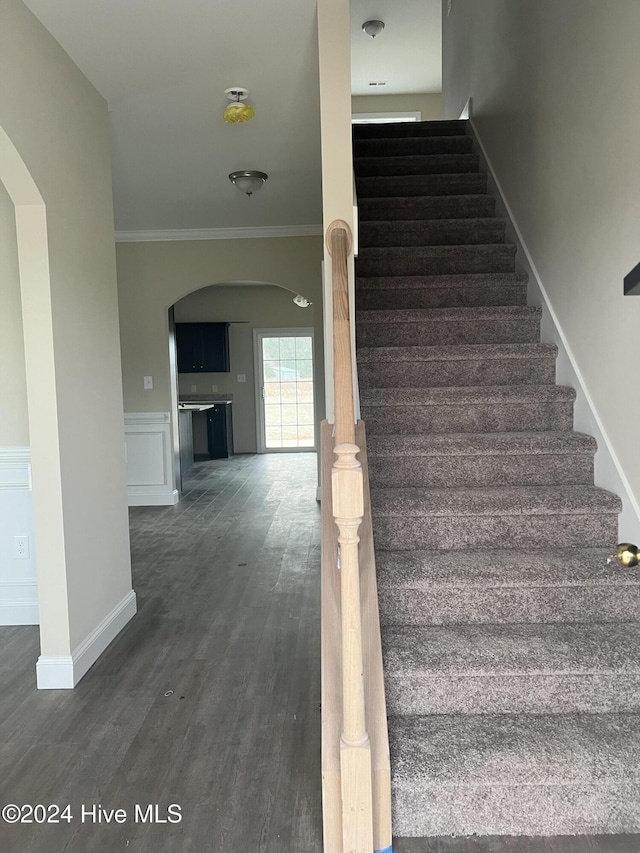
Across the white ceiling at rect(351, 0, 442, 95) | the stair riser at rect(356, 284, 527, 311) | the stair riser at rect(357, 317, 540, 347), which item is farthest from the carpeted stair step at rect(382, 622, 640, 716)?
the white ceiling at rect(351, 0, 442, 95)

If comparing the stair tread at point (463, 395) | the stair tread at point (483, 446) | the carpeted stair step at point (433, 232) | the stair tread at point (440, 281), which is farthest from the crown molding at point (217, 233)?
the stair tread at point (483, 446)

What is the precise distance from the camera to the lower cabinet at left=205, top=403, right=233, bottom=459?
9047mm

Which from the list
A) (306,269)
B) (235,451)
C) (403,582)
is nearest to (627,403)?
(403,582)

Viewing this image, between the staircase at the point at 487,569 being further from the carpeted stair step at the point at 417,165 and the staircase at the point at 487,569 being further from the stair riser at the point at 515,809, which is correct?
the carpeted stair step at the point at 417,165

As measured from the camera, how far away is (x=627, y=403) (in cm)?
235

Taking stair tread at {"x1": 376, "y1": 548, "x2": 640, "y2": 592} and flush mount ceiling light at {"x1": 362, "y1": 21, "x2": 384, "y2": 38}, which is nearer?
stair tread at {"x1": 376, "y1": 548, "x2": 640, "y2": 592}

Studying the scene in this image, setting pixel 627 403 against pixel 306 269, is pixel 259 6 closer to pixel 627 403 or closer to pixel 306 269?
pixel 627 403

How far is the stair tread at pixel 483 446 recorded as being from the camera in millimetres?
2602

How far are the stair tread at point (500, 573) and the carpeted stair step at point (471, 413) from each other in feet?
2.52

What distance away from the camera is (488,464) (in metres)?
2.61

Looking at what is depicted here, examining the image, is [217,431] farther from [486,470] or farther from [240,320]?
[486,470]

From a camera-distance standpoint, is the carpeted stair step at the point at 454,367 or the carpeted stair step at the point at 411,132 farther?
the carpeted stair step at the point at 411,132

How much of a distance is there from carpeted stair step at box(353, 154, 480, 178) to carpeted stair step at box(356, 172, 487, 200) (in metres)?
0.17

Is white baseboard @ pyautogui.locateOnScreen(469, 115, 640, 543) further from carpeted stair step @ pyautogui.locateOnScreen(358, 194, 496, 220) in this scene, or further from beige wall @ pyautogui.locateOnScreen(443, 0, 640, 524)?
carpeted stair step @ pyautogui.locateOnScreen(358, 194, 496, 220)
